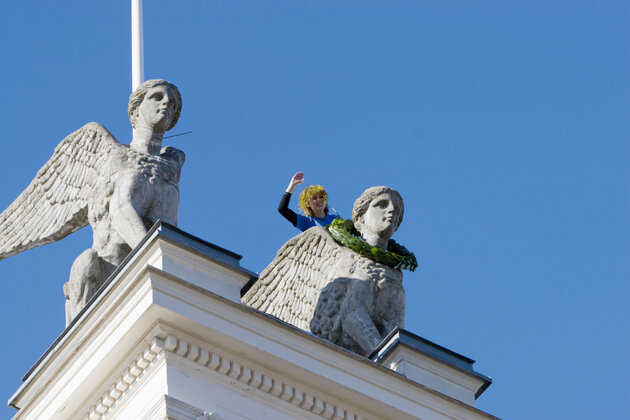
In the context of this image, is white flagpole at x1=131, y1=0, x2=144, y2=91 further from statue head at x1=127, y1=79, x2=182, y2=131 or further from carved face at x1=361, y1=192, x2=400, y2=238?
carved face at x1=361, y1=192, x2=400, y2=238

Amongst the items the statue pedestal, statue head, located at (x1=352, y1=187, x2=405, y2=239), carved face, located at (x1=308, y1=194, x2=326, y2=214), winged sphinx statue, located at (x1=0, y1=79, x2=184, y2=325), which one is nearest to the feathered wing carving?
winged sphinx statue, located at (x1=0, y1=79, x2=184, y2=325)

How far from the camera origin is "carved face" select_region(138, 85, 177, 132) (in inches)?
794

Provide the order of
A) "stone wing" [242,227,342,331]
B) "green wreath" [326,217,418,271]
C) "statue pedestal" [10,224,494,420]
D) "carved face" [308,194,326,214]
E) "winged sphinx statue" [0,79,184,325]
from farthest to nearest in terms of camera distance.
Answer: "carved face" [308,194,326,214], "stone wing" [242,227,342,331], "green wreath" [326,217,418,271], "winged sphinx statue" [0,79,184,325], "statue pedestal" [10,224,494,420]

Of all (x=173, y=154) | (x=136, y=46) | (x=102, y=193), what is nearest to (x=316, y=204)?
(x=173, y=154)

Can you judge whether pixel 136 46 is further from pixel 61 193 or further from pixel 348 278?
pixel 348 278

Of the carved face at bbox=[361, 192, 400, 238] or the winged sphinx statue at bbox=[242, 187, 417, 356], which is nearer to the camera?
the winged sphinx statue at bbox=[242, 187, 417, 356]

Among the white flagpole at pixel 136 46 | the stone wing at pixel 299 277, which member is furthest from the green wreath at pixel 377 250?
the white flagpole at pixel 136 46

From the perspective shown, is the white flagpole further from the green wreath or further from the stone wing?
the green wreath

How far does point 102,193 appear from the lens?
782 inches

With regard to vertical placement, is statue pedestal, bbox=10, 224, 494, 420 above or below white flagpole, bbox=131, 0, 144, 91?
below

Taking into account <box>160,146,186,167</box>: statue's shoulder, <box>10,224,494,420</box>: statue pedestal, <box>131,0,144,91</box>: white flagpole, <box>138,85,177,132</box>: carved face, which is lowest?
<box>10,224,494,420</box>: statue pedestal

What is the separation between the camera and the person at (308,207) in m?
22.2

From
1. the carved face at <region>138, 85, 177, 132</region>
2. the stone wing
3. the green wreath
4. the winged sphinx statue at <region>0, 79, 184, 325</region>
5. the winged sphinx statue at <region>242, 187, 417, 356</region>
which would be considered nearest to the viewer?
the winged sphinx statue at <region>0, 79, 184, 325</region>

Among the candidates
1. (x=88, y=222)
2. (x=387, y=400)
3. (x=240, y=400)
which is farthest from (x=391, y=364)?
(x=88, y=222)
